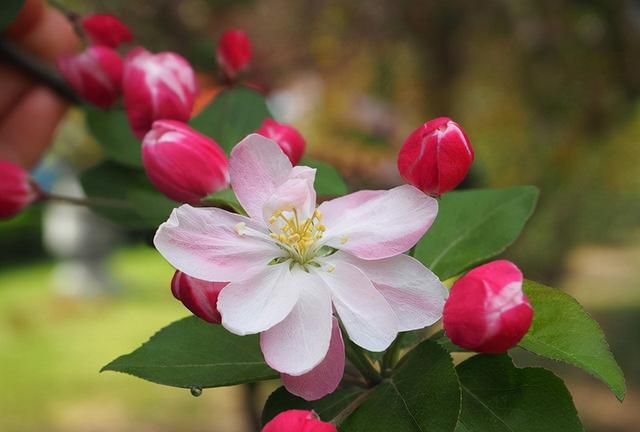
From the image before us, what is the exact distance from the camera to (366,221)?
36 centimetres

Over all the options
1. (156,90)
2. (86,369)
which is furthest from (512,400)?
(86,369)

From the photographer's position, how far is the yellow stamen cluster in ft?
1.18

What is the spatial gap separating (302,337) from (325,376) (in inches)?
1.0

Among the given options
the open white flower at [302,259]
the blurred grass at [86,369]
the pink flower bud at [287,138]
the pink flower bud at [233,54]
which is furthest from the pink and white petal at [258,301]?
the blurred grass at [86,369]

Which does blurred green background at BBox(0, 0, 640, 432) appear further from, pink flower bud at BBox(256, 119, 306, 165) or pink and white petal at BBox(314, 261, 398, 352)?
pink and white petal at BBox(314, 261, 398, 352)

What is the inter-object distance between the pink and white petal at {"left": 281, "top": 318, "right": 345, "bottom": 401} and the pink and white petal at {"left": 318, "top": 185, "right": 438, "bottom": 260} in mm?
37

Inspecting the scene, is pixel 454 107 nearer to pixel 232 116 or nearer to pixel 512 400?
pixel 232 116

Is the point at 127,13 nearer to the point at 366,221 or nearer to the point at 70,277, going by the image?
the point at 366,221

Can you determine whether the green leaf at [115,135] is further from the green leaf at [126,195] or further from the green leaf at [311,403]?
the green leaf at [311,403]

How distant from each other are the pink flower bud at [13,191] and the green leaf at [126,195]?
4 centimetres

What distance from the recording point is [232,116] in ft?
1.92

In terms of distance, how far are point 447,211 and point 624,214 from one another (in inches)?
104

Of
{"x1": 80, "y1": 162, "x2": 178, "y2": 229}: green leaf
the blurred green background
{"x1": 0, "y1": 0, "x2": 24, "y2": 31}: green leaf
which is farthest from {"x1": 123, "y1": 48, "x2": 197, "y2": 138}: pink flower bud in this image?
the blurred green background

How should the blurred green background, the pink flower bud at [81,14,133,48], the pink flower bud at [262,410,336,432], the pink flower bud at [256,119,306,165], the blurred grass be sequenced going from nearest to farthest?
1. the pink flower bud at [262,410,336,432]
2. the pink flower bud at [256,119,306,165]
3. the pink flower bud at [81,14,133,48]
4. the blurred green background
5. the blurred grass
